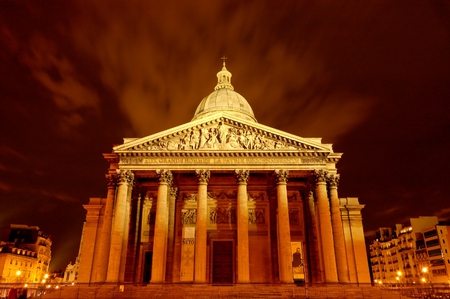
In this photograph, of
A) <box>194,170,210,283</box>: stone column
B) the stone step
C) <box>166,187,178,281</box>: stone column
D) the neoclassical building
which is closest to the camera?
the stone step

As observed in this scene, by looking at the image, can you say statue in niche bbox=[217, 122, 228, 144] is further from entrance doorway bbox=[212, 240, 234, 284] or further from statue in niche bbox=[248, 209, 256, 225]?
entrance doorway bbox=[212, 240, 234, 284]

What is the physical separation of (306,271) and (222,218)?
26.5ft

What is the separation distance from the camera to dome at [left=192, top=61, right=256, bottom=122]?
4775 centimetres

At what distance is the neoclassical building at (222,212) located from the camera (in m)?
24.4

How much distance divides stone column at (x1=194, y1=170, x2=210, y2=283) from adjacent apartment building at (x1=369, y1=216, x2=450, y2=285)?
3199 centimetres

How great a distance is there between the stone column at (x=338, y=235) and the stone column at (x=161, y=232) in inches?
479

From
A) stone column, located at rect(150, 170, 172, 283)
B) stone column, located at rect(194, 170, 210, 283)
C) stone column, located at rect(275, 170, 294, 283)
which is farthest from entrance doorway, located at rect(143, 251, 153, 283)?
stone column, located at rect(275, 170, 294, 283)

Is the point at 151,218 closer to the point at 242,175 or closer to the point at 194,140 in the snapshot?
the point at 194,140

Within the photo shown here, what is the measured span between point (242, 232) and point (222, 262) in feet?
19.1

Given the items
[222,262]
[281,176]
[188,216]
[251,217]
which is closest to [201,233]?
[188,216]

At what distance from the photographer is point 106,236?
82.2 ft

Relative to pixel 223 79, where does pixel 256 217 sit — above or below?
below

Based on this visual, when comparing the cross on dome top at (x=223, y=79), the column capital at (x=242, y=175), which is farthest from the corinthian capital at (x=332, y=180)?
the cross on dome top at (x=223, y=79)

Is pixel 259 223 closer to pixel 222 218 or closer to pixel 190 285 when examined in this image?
pixel 222 218
